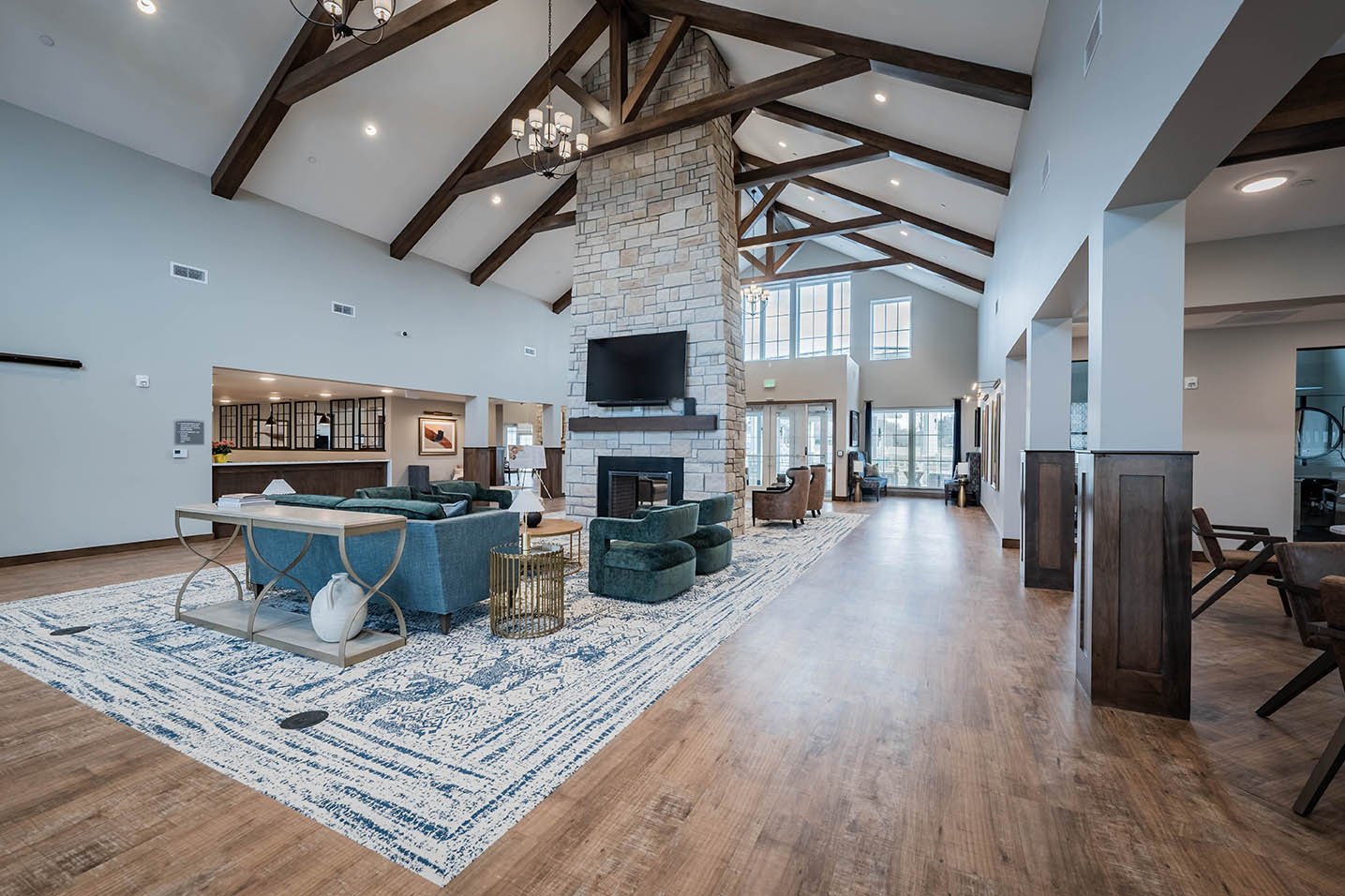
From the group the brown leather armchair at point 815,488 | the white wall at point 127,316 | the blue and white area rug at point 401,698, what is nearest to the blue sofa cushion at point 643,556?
the blue and white area rug at point 401,698

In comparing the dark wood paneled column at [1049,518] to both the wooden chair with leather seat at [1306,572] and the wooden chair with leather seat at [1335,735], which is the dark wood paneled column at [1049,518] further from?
the wooden chair with leather seat at [1335,735]

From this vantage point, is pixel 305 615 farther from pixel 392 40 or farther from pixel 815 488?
pixel 815 488

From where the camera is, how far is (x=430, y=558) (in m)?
3.50

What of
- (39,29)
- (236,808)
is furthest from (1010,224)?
(39,29)

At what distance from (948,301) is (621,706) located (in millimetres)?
13360

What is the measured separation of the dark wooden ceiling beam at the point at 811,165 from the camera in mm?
6773

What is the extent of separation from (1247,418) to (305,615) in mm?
8879

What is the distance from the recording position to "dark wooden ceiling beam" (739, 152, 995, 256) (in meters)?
7.89

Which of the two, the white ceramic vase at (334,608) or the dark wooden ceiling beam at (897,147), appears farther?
the dark wooden ceiling beam at (897,147)

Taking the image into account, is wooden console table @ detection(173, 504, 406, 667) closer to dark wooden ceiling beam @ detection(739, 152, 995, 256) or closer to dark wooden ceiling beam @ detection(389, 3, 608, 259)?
dark wooden ceiling beam @ detection(389, 3, 608, 259)

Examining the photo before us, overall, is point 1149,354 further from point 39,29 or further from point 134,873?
point 39,29

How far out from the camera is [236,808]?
1.84 metres

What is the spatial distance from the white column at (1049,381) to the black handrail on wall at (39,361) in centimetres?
931

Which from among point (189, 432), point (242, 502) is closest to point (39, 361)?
point (189, 432)
